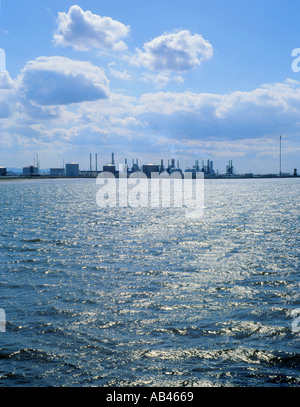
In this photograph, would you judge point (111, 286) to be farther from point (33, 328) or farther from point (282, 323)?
point (282, 323)

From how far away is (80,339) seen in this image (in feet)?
44.3

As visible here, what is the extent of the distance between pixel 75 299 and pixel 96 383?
713cm

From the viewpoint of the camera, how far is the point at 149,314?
15.8 meters

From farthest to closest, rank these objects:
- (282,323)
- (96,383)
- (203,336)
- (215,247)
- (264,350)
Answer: (215,247), (282,323), (203,336), (264,350), (96,383)

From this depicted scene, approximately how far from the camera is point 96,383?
422 inches

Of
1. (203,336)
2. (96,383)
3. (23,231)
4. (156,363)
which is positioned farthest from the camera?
(23,231)

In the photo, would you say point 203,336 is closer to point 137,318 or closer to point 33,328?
point 137,318

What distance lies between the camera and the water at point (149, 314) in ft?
37.3

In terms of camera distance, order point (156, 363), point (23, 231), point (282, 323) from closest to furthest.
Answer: point (156, 363)
point (282, 323)
point (23, 231)

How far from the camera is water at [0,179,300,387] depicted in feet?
37.3

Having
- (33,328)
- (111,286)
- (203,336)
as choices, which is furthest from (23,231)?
(203,336)

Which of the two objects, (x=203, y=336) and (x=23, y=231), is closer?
(x=203, y=336)

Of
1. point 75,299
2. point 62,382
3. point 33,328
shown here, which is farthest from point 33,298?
point 62,382

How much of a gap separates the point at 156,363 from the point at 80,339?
3.04 metres
